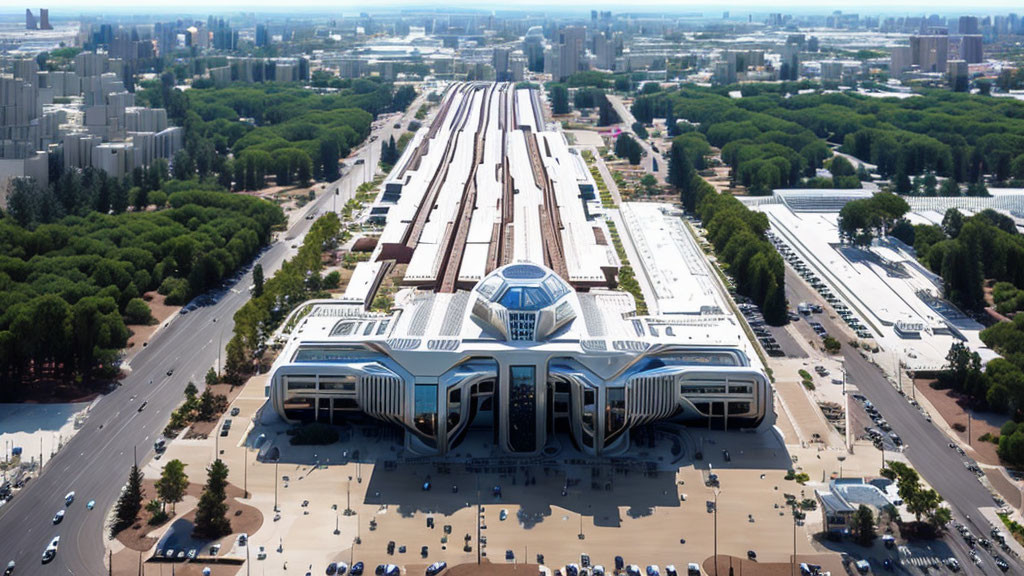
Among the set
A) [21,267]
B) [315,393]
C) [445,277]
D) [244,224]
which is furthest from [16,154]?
[315,393]

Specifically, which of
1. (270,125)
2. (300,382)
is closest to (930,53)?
(270,125)

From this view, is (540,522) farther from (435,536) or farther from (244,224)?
(244,224)

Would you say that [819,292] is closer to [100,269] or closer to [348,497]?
[348,497]

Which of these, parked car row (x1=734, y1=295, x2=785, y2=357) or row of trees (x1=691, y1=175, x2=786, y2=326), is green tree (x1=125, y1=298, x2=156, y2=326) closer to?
parked car row (x1=734, y1=295, x2=785, y2=357)

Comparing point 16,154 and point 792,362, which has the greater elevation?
point 16,154

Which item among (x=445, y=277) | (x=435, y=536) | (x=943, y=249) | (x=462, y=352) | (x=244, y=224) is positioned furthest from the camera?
(x=244, y=224)

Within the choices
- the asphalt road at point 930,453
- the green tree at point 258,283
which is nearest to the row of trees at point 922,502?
the asphalt road at point 930,453

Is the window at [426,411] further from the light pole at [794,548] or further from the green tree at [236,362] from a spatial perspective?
the light pole at [794,548]
